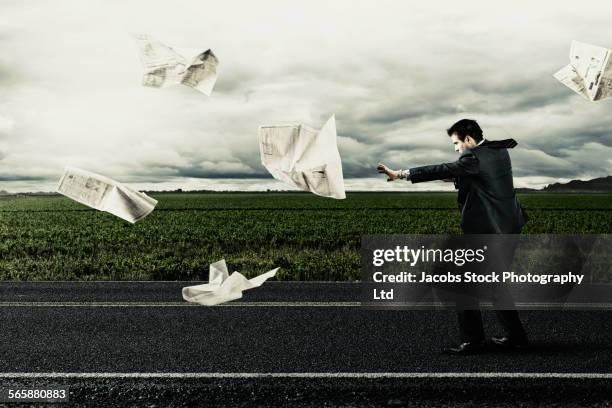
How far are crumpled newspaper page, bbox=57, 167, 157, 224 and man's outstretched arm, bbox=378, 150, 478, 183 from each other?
162 cm

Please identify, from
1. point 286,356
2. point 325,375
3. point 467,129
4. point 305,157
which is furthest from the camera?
point 286,356

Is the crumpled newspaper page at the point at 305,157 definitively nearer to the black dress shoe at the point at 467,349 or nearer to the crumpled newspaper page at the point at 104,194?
the crumpled newspaper page at the point at 104,194

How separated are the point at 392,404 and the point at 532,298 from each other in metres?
4.14

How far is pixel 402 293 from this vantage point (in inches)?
324

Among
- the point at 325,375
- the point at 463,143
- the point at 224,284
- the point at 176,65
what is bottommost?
the point at 325,375

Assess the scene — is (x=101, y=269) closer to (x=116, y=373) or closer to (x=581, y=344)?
(x=116, y=373)

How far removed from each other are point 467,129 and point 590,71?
97 cm

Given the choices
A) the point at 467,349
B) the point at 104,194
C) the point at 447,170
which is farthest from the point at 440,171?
the point at 104,194

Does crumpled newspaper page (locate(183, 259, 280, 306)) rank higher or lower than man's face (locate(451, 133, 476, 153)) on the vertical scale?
lower

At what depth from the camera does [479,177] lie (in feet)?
15.4

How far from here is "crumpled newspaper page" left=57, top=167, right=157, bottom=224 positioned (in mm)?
4363

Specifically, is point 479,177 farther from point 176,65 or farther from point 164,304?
point 164,304

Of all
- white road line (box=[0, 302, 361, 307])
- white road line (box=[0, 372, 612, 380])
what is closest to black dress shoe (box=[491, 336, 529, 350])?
white road line (box=[0, 372, 612, 380])

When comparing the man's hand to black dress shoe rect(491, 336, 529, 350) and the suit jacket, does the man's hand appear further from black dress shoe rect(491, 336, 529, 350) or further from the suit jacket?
black dress shoe rect(491, 336, 529, 350)
